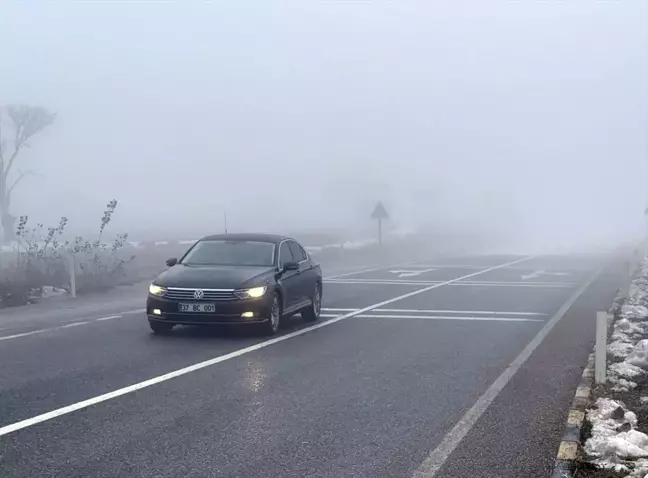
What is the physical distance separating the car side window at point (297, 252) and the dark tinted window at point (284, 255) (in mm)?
234

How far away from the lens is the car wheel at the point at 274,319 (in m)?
12.7

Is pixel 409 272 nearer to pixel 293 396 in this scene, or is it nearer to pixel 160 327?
pixel 160 327

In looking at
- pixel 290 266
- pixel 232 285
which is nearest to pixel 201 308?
pixel 232 285

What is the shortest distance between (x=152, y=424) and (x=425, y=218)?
10418 centimetres

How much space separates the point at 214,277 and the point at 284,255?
1.97 metres

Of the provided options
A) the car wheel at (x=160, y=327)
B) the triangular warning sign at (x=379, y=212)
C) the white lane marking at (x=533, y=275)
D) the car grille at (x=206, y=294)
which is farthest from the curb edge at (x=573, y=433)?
the triangular warning sign at (x=379, y=212)

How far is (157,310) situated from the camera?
12398 mm

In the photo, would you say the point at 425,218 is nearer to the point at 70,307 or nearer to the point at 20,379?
the point at 70,307

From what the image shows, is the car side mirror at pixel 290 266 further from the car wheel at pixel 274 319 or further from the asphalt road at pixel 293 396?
the asphalt road at pixel 293 396

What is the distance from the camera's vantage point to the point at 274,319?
12945 mm

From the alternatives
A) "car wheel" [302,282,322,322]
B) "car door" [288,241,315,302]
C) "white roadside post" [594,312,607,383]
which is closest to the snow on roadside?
"white roadside post" [594,312,607,383]

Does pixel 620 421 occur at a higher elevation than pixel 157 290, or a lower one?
Answer: lower

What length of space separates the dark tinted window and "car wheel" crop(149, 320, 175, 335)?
6.83 ft

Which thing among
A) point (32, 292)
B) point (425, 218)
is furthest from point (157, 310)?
point (425, 218)
